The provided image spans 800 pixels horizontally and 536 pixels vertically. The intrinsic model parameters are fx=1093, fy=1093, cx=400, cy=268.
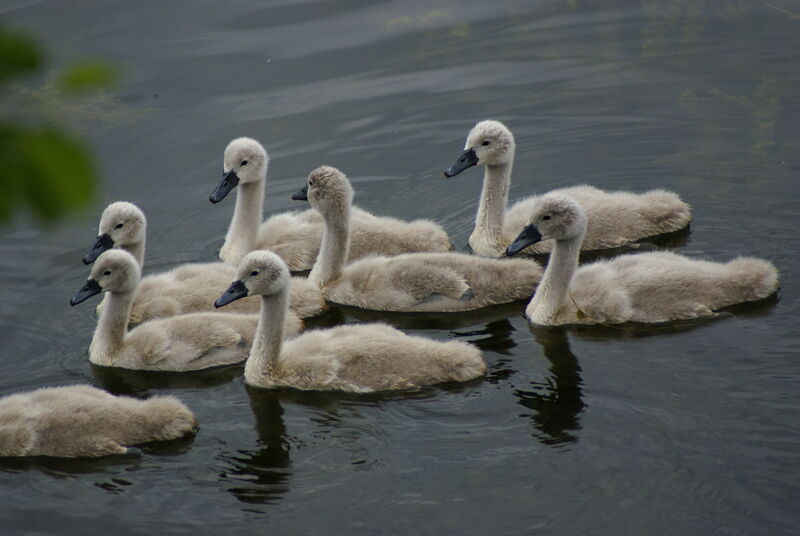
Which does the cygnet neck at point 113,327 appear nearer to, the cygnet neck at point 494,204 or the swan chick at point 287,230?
the swan chick at point 287,230

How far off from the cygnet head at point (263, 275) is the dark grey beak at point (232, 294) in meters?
0.01

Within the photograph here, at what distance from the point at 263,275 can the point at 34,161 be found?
5925 millimetres

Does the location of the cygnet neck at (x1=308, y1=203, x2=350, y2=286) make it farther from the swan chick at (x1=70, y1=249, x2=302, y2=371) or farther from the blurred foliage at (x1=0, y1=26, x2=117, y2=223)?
the blurred foliage at (x1=0, y1=26, x2=117, y2=223)

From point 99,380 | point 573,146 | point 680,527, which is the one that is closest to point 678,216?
point 573,146

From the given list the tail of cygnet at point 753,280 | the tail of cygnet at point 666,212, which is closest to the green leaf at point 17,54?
the tail of cygnet at point 753,280

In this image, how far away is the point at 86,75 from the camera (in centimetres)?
165

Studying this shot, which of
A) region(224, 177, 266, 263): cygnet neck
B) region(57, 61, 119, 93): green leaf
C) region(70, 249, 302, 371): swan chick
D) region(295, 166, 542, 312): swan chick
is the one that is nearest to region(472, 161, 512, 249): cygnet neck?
region(295, 166, 542, 312): swan chick

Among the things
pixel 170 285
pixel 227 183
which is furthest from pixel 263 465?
pixel 227 183

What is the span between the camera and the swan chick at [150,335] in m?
7.80

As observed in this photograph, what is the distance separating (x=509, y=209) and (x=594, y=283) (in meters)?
2.27

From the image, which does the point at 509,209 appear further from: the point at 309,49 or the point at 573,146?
the point at 309,49

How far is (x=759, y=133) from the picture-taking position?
37.7 feet

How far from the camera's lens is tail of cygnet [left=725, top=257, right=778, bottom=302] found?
808 cm

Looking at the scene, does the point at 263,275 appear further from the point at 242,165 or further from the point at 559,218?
the point at 242,165
